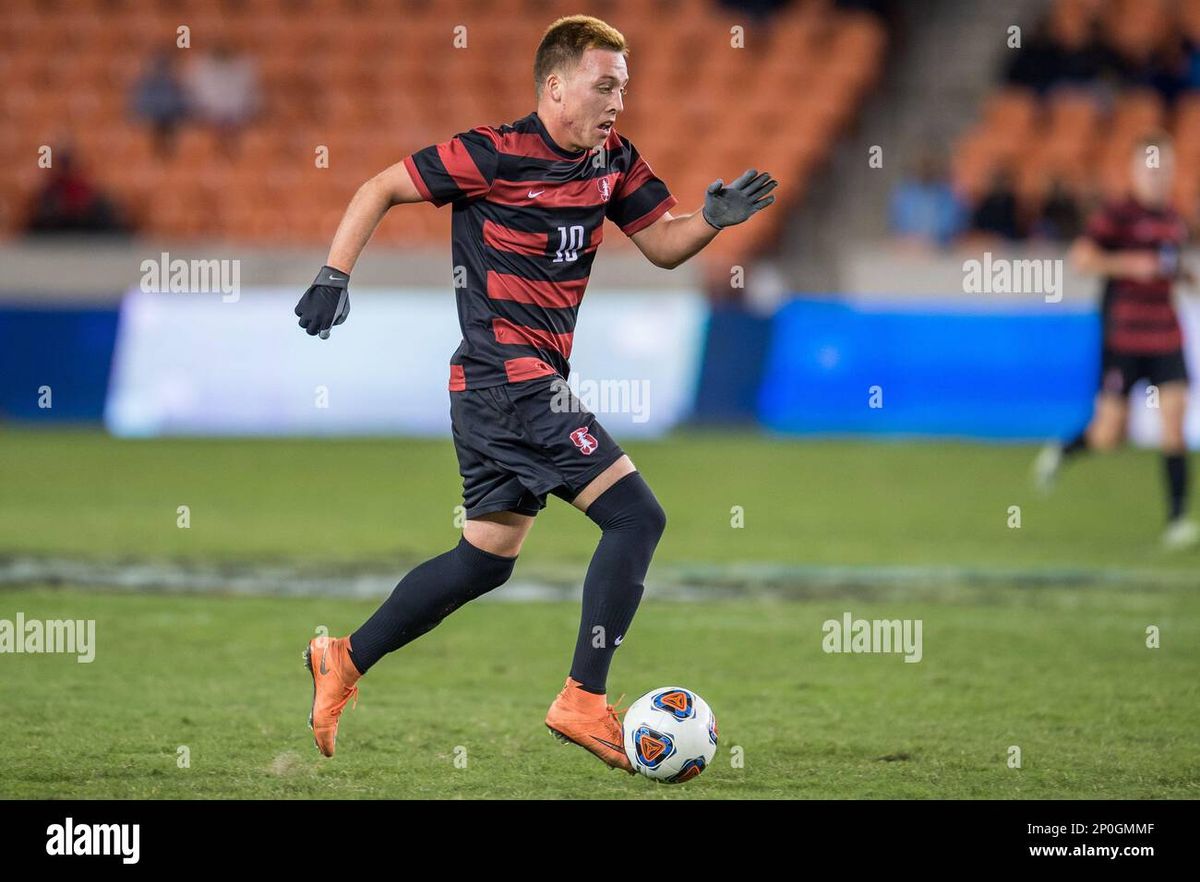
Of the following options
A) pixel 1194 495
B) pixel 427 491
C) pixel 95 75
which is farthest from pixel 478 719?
pixel 95 75

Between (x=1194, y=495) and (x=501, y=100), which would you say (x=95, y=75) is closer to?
(x=501, y=100)

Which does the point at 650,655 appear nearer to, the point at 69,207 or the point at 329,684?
the point at 329,684

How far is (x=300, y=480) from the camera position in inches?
534

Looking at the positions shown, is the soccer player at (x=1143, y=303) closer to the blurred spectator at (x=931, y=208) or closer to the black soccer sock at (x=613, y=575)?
the black soccer sock at (x=613, y=575)

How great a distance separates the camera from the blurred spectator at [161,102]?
2189cm

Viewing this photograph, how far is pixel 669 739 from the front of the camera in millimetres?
5340

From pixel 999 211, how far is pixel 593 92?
14.1 meters

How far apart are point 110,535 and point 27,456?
4569mm

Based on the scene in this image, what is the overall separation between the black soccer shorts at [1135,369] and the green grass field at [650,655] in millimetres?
938

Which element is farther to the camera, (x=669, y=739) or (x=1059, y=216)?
(x=1059, y=216)

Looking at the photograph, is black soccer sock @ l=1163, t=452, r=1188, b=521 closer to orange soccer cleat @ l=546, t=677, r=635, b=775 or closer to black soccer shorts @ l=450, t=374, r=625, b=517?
black soccer shorts @ l=450, t=374, r=625, b=517
